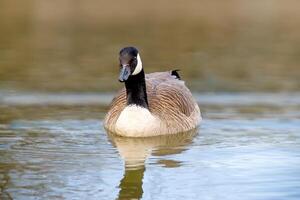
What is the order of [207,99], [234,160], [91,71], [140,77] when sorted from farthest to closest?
[91,71] → [207,99] → [140,77] → [234,160]

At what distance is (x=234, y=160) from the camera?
886cm

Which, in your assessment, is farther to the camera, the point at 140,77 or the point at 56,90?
the point at 56,90

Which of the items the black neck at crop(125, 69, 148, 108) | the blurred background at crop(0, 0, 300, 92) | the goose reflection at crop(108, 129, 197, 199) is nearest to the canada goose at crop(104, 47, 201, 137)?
the black neck at crop(125, 69, 148, 108)

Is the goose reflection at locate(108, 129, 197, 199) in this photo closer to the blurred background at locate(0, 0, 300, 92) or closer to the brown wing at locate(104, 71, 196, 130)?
the brown wing at locate(104, 71, 196, 130)

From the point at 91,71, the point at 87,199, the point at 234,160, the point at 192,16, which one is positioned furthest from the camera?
the point at 192,16

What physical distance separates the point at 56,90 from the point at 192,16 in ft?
53.1

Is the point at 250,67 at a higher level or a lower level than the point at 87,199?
higher

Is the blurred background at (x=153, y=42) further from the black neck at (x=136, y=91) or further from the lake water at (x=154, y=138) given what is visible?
the black neck at (x=136, y=91)

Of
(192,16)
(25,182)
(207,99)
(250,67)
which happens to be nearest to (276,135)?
(207,99)

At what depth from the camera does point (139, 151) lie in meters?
9.62

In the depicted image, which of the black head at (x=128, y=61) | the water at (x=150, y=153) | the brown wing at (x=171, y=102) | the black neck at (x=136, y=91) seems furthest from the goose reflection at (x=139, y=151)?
the black head at (x=128, y=61)

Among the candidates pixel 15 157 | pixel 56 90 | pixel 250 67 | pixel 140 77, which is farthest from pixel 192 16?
pixel 15 157

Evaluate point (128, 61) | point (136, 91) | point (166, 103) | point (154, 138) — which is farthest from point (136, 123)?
point (166, 103)

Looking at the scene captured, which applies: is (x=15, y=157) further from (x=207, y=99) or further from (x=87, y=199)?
(x=207, y=99)
